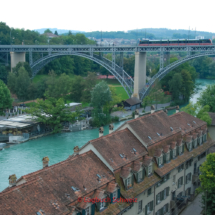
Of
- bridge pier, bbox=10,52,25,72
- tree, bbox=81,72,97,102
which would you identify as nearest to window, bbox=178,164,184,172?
tree, bbox=81,72,97,102

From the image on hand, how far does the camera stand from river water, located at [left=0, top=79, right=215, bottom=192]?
24516 millimetres

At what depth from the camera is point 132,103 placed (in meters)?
46.9

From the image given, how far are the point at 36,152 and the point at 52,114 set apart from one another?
6997mm

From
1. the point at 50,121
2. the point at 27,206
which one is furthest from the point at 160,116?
the point at 50,121

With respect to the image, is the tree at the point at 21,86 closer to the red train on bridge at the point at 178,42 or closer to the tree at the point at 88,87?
the tree at the point at 88,87

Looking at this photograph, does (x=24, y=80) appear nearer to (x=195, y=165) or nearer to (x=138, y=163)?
Result: (x=195, y=165)

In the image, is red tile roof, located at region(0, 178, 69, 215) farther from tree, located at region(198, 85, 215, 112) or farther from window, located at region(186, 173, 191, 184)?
tree, located at region(198, 85, 215, 112)

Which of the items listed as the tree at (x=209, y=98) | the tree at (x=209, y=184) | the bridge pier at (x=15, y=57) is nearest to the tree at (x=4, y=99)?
the bridge pier at (x=15, y=57)

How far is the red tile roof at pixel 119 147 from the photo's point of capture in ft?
47.1

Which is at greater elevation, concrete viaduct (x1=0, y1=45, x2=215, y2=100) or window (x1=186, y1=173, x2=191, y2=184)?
concrete viaduct (x1=0, y1=45, x2=215, y2=100)

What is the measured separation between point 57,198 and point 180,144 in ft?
30.0

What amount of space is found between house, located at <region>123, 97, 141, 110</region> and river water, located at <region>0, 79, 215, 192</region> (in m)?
10.9

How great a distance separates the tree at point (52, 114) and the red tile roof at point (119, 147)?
18890 mm

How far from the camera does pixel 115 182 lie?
13.5m
